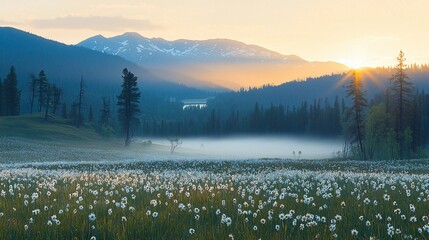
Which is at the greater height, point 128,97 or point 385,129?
point 128,97

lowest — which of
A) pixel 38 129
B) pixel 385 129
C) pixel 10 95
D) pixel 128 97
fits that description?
pixel 38 129

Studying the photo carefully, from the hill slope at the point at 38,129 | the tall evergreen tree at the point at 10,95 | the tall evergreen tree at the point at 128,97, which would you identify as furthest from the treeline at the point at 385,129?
the tall evergreen tree at the point at 10,95

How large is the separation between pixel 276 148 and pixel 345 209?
176m

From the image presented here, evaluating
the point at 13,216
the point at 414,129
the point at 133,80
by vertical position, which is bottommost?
the point at 13,216

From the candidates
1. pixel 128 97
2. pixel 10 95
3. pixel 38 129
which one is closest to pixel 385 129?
pixel 128 97

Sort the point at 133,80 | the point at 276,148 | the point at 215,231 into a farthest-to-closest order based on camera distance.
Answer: the point at 276,148 < the point at 133,80 < the point at 215,231

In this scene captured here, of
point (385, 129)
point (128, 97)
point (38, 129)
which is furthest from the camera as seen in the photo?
point (128, 97)

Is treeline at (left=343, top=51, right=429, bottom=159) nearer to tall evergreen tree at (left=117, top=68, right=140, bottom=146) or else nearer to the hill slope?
tall evergreen tree at (left=117, top=68, right=140, bottom=146)

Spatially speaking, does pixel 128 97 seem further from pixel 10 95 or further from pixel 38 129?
pixel 10 95

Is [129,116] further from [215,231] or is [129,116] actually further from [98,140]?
[215,231]

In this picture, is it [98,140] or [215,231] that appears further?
[98,140]

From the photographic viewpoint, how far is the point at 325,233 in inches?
255

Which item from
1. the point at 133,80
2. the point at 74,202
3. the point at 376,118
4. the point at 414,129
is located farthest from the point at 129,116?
the point at 74,202

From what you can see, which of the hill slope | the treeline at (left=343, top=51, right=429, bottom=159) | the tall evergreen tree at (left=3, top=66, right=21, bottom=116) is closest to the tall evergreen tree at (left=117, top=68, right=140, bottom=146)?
the hill slope
